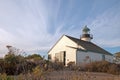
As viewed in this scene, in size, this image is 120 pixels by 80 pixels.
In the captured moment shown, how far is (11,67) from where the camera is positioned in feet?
41.4

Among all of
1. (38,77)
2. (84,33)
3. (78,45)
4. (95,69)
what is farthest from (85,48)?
(38,77)

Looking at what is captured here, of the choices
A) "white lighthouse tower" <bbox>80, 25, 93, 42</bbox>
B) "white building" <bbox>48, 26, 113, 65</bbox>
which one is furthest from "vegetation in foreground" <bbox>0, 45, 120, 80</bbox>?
"white lighthouse tower" <bbox>80, 25, 93, 42</bbox>

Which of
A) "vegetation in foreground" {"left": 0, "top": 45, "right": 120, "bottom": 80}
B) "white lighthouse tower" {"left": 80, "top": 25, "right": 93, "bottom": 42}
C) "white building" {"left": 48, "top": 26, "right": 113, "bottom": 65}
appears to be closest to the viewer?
"vegetation in foreground" {"left": 0, "top": 45, "right": 120, "bottom": 80}

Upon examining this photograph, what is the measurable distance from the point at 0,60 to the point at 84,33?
30570 millimetres

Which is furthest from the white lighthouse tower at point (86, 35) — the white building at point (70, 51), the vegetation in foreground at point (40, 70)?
the vegetation in foreground at point (40, 70)

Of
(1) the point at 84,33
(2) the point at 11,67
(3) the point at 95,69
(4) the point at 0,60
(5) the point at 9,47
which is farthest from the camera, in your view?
(1) the point at 84,33

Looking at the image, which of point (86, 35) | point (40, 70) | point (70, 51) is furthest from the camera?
point (86, 35)

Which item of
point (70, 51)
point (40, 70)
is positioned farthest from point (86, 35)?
point (40, 70)

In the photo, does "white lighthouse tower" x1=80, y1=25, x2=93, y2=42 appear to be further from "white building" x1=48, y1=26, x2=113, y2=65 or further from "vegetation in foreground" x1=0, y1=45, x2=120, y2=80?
"vegetation in foreground" x1=0, y1=45, x2=120, y2=80

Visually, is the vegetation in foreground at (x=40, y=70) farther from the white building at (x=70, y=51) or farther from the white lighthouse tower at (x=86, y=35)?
the white lighthouse tower at (x=86, y=35)

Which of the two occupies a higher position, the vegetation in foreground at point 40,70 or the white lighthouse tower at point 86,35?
the white lighthouse tower at point 86,35

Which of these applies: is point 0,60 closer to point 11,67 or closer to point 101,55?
point 11,67

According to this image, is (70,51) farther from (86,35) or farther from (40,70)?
(40,70)

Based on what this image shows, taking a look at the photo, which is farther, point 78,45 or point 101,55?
point 101,55
